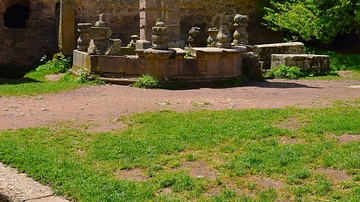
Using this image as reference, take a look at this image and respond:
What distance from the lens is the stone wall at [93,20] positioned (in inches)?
667

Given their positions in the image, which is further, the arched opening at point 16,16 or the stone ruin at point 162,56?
the arched opening at point 16,16

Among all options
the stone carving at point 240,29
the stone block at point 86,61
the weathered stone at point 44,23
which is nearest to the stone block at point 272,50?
the stone carving at point 240,29

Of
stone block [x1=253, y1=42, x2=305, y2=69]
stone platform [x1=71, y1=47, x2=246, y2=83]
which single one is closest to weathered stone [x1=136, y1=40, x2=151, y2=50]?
stone platform [x1=71, y1=47, x2=246, y2=83]

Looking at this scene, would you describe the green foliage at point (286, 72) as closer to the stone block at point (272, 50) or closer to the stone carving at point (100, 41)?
the stone block at point (272, 50)

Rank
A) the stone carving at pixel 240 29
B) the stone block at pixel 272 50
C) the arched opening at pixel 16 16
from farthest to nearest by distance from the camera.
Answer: the arched opening at pixel 16 16
the stone block at pixel 272 50
the stone carving at pixel 240 29

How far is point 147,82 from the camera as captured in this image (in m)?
11.3

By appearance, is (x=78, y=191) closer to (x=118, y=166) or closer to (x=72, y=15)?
(x=118, y=166)

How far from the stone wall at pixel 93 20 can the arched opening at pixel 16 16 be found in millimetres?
851

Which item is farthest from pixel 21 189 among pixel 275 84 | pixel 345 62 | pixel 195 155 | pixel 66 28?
pixel 345 62

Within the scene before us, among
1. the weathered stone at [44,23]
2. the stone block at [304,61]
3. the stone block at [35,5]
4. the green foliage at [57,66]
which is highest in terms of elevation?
the stone block at [35,5]

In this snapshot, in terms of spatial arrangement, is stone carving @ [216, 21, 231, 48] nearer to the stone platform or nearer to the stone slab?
the stone platform

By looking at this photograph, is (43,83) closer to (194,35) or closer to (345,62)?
(194,35)

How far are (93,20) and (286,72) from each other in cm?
708

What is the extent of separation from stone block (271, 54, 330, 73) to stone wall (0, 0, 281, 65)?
2.54m
